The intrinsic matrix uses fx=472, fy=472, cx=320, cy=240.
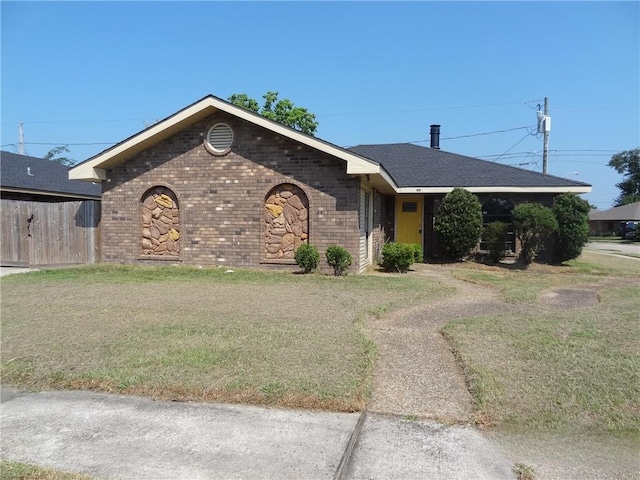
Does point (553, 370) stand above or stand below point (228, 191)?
below

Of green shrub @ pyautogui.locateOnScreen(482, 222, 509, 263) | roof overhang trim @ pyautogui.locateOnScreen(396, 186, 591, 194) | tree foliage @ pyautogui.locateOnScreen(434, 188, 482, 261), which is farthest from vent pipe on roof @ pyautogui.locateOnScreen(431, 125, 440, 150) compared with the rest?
A: green shrub @ pyautogui.locateOnScreen(482, 222, 509, 263)

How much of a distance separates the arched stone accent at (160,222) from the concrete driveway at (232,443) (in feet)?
31.9

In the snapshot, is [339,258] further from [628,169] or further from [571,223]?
[628,169]

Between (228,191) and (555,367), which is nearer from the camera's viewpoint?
(555,367)

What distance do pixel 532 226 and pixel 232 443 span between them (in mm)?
13174

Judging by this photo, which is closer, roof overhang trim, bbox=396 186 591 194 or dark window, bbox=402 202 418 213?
roof overhang trim, bbox=396 186 591 194

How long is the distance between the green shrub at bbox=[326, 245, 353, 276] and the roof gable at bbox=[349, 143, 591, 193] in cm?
563

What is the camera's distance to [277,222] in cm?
1280

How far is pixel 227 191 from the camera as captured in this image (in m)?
13.0

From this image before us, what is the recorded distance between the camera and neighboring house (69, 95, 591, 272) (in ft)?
A: 40.3

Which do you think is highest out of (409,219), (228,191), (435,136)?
(435,136)

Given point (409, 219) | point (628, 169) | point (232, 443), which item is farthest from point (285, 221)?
point (628, 169)

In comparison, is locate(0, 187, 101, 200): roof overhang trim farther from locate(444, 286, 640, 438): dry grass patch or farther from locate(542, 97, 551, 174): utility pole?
locate(542, 97, 551, 174): utility pole

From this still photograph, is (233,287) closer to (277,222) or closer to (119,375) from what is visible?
(277,222)
